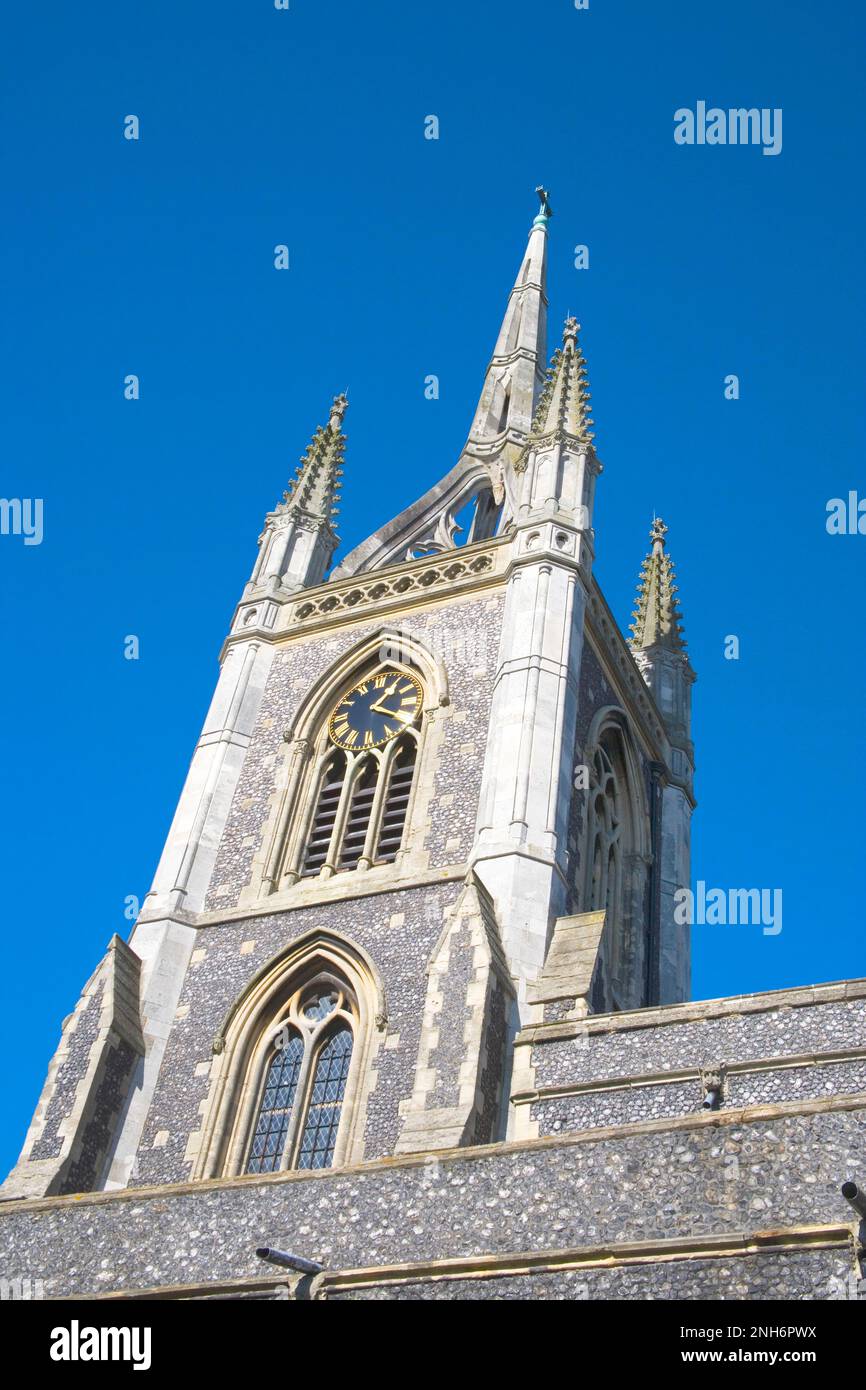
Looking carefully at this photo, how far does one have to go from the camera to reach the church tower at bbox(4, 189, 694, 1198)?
69.4 feet

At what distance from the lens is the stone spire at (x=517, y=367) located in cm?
3806

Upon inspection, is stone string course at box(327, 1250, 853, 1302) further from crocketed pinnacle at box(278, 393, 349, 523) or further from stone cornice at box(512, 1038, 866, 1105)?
crocketed pinnacle at box(278, 393, 349, 523)

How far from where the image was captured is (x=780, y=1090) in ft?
55.3

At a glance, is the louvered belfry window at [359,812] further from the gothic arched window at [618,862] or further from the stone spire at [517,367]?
the stone spire at [517,367]

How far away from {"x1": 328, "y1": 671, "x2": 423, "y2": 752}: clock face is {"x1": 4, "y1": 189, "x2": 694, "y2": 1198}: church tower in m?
0.06

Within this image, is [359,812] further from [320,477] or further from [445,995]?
[320,477]

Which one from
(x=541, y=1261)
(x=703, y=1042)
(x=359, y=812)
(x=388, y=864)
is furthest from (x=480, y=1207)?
(x=359, y=812)

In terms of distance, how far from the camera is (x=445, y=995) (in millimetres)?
20516

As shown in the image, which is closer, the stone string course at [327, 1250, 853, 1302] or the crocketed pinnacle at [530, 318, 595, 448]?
the stone string course at [327, 1250, 853, 1302]

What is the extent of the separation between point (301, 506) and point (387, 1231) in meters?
20.9

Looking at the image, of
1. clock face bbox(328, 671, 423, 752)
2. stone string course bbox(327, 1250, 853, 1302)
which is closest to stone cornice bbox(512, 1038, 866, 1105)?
stone string course bbox(327, 1250, 853, 1302)

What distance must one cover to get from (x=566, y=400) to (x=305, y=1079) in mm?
15219

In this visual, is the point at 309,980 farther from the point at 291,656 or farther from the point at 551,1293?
the point at 551,1293
